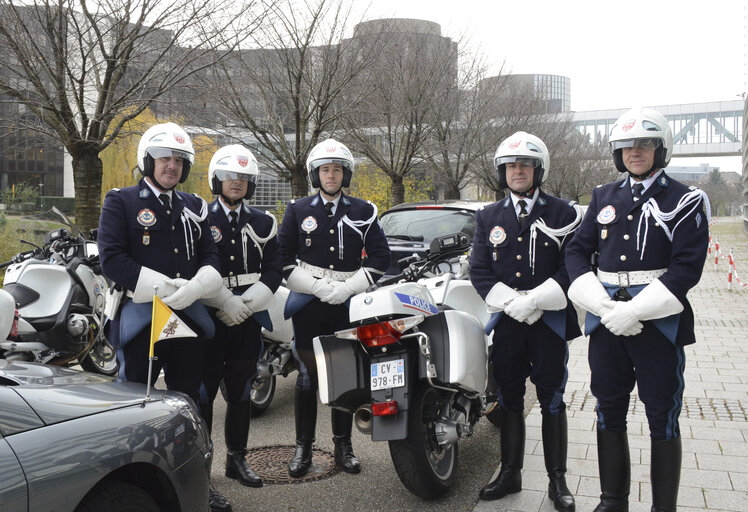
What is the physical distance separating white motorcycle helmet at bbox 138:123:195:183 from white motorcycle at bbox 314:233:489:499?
1.28m

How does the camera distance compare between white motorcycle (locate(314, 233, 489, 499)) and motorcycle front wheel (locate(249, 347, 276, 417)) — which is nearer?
white motorcycle (locate(314, 233, 489, 499))

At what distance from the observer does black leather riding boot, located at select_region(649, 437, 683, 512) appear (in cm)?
344

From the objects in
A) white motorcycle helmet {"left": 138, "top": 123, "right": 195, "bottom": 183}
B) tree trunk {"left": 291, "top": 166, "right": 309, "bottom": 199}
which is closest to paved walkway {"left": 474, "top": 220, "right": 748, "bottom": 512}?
white motorcycle helmet {"left": 138, "top": 123, "right": 195, "bottom": 183}

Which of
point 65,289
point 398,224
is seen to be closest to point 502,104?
point 398,224

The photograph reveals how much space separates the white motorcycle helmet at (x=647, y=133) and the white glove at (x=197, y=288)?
7.35 feet

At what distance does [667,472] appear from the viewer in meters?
3.44

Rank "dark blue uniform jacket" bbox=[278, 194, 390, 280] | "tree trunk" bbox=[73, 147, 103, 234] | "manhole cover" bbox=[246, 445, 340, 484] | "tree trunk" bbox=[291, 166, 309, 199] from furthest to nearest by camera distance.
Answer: "tree trunk" bbox=[291, 166, 309, 199]
"tree trunk" bbox=[73, 147, 103, 234]
"dark blue uniform jacket" bbox=[278, 194, 390, 280]
"manhole cover" bbox=[246, 445, 340, 484]

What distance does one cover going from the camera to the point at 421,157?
1834 centimetres

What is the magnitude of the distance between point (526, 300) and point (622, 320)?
24.4 inches

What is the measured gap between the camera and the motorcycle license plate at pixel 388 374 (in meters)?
3.85

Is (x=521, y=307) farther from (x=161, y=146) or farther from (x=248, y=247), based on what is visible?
(x=161, y=146)

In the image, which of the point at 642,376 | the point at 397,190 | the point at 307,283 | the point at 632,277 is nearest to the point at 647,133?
the point at 632,277

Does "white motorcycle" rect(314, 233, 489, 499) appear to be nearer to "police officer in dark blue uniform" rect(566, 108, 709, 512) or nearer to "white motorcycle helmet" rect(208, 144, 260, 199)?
"police officer in dark blue uniform" rect(566, 108, 709, 512)

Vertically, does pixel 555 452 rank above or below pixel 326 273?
below
